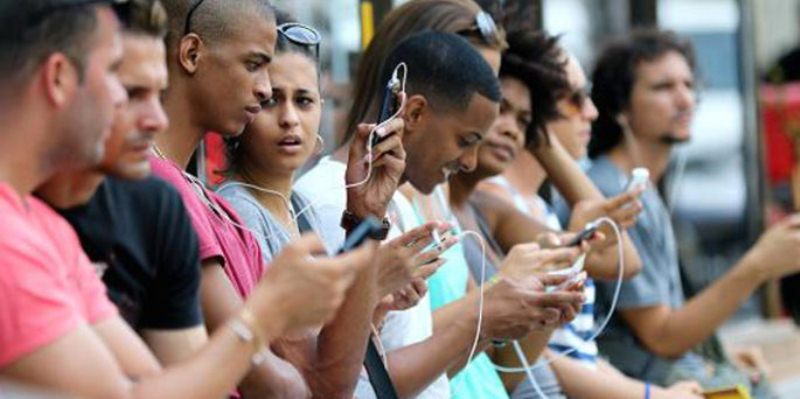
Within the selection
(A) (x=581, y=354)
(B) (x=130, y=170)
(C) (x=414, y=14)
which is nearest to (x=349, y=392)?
(B) (x=130, y=170)

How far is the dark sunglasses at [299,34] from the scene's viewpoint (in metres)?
4.46

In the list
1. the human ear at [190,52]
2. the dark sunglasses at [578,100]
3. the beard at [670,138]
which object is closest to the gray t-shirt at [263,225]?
the human ear at [190,52]

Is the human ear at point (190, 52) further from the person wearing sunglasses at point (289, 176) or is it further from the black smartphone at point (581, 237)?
the black smartphone at point (581, 237)

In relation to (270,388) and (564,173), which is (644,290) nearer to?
(564,173)

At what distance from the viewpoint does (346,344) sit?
372 cm

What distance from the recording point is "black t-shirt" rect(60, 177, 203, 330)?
3.06 meters

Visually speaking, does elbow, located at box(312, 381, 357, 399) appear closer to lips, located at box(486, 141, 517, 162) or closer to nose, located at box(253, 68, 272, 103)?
nose, located at box(253, 68, 272, 103)

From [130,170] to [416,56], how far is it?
1988mm

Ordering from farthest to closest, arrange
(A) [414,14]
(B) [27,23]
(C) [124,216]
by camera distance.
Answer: (A) [414,14] < (C) [124,216] < (B) [27,23]

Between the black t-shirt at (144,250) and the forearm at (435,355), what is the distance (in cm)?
115

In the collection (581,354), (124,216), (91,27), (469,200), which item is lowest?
(581,354)

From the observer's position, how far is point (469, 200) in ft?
18.9

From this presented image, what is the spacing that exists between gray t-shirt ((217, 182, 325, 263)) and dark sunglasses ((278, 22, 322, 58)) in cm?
40

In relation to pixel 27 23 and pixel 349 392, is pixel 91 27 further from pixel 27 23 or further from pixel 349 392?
pixel 349 392
